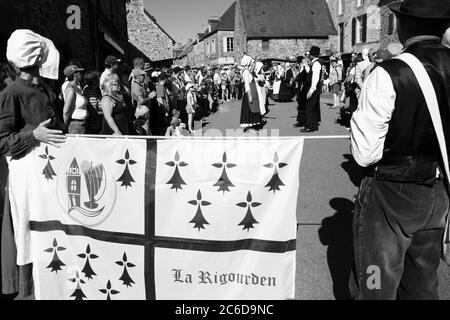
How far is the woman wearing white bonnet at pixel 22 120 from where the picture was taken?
9.53ft

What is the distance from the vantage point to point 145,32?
4000 cm

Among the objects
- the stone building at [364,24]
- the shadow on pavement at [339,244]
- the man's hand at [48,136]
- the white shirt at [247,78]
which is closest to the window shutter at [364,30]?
the stone building at [364,24]

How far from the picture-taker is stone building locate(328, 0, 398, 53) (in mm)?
29516

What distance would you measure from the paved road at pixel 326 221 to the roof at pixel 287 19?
4486 centimetres

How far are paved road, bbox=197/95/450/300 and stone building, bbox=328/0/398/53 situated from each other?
20.9m

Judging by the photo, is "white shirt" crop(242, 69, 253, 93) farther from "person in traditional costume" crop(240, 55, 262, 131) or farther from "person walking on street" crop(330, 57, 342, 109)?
"person walking on street" crop(330, 57, 342, 109)

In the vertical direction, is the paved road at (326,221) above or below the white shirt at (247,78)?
below

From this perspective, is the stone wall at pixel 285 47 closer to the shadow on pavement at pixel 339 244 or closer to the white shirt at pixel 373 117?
the shadow on pavement at pixel 339 244

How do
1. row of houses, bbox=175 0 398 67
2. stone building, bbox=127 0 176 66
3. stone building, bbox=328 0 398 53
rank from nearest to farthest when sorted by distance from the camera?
stone building, bbox=328 0 398 53, stone building, bbox=127 0 176 66, row of houses, bbox=175 0 398 67

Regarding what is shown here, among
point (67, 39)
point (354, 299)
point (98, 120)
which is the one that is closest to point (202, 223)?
point (354, 299)

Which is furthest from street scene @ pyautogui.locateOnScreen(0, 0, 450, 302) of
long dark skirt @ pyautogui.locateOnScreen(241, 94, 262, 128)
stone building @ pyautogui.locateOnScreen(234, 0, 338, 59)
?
stone building @ pyautogui.locateOnScreen(234, 0, 338, 59)

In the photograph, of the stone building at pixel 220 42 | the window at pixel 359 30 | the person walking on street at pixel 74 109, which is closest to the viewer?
the person walking on street at pixel 74 109

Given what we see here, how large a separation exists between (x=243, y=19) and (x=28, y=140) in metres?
51.9

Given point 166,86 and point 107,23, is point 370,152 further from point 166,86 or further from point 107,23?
point 107,23
